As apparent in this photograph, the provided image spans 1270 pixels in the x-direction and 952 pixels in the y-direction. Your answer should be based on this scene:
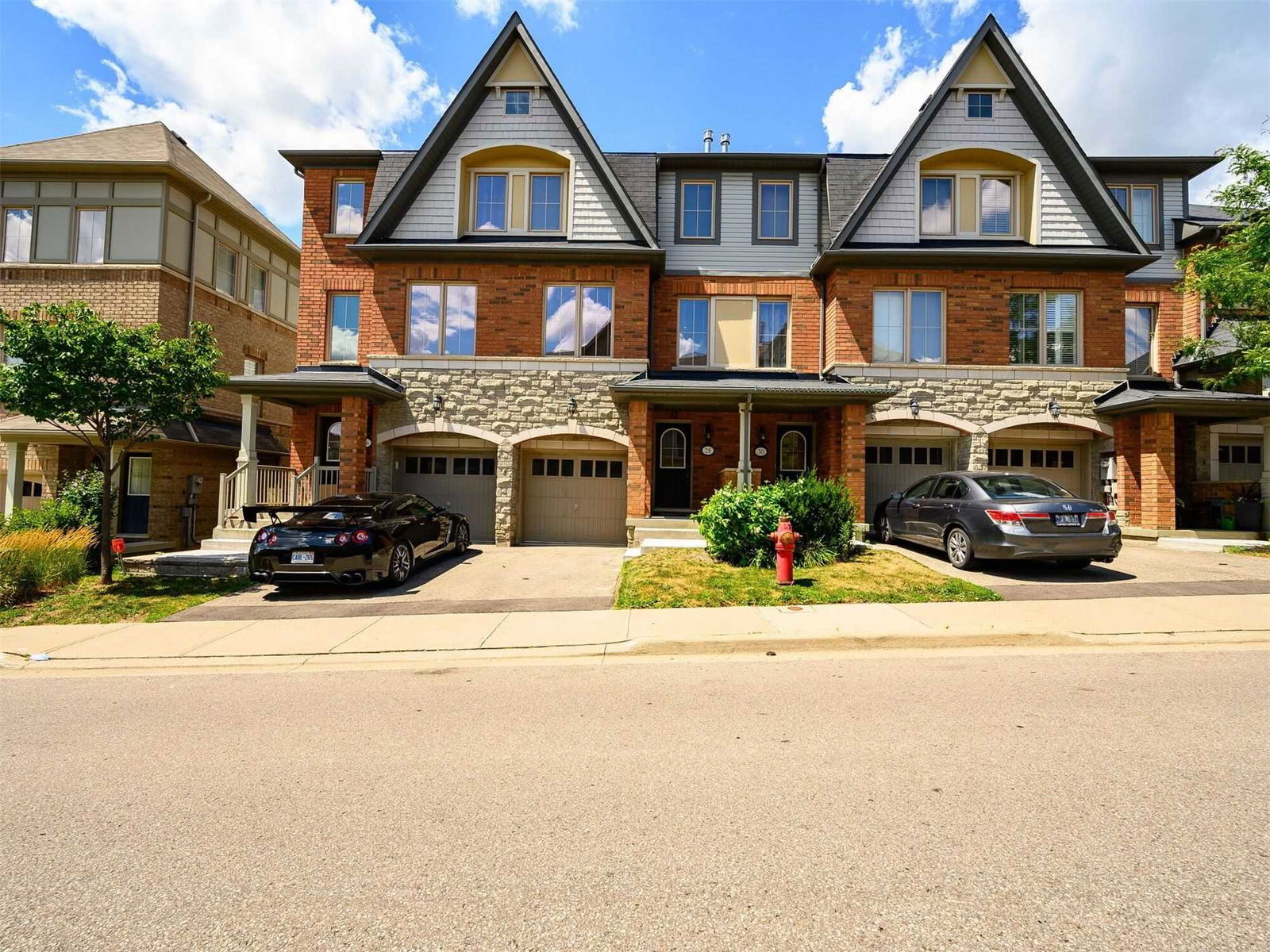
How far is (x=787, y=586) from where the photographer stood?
29.4 feet

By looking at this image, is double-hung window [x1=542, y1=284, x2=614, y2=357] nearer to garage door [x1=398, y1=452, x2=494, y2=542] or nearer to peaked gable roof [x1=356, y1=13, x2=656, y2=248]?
peaked gable roof [x1=356, y1=13, x2=656, y2=248]

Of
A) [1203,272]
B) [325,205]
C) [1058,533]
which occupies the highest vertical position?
[325,205]

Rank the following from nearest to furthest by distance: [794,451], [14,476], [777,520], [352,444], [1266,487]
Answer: [777,520]
[1266,487]
[352,444]
[14,476]
[794,451]

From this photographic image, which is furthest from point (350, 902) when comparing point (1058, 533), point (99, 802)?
point (1058, 533)

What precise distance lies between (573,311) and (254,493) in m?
8.20

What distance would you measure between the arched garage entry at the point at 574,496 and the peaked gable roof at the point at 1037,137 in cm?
760

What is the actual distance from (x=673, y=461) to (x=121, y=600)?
1136cm

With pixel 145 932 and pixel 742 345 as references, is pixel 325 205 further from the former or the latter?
pixel 145 932

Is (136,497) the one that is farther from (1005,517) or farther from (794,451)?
(1005,517)

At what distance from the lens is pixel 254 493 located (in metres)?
13.8

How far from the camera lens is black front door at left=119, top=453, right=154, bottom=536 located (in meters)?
17.0

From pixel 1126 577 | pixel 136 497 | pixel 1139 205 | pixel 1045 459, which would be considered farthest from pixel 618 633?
pixel 1139 205

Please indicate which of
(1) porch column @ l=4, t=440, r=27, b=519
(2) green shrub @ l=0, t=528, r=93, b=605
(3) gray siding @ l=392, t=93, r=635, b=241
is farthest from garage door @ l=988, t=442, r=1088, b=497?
(1) porch column @ l=4, t=440, r=27, b=519

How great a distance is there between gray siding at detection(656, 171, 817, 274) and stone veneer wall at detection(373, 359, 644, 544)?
3.67 meters
